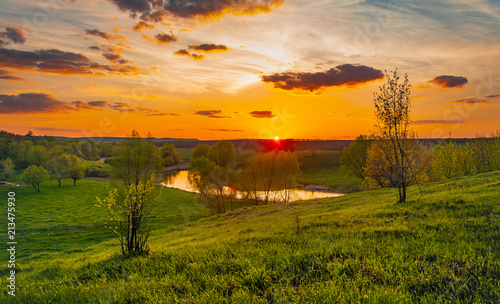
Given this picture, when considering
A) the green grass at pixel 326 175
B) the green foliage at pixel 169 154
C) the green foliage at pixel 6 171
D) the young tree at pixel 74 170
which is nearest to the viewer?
the green foliage at pixel 6 171

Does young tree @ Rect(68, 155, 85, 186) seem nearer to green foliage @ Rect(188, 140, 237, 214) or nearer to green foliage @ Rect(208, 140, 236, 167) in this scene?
green foliage @ Rect(208, 140, 236, 167)

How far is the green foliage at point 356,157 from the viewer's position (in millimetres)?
58562

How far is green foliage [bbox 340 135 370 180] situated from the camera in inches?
2306

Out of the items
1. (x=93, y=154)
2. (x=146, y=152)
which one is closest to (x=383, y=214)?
(x=146, y=152)

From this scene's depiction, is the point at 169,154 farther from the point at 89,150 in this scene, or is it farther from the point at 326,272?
the point at 326,272

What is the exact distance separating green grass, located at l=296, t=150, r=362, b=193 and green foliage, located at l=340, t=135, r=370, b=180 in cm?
249

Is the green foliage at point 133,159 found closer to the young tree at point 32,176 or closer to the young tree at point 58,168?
the young tree at point 32,176

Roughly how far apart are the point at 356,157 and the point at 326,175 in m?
39.3

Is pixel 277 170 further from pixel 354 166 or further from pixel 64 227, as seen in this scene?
pixel 64 227

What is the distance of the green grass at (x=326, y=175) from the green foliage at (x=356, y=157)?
249 centimetres

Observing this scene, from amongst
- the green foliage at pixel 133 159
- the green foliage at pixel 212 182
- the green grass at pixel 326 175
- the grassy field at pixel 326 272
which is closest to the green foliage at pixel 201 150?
the green foliage at pixel 212 182

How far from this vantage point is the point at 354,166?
6003cm

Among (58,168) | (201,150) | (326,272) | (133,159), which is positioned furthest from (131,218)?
(58,168)

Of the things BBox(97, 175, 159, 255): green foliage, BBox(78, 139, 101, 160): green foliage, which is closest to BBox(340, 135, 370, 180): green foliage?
BBox(97, 175, 159, 255): green foliage
